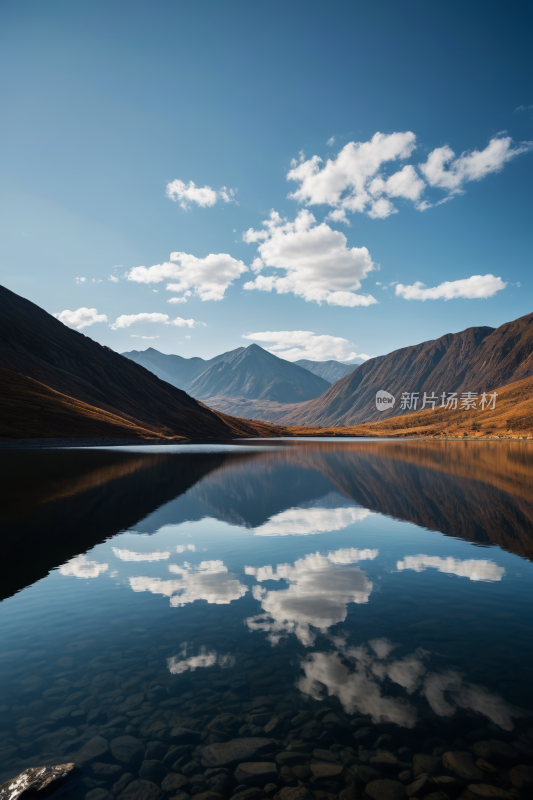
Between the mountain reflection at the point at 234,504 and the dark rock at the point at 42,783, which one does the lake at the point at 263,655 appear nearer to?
the dark rock at the point at 42,783

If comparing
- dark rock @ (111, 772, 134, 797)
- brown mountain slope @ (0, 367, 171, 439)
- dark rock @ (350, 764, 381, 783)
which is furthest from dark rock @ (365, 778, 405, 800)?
brown mountain slope @ (0, 367, 171, 439)

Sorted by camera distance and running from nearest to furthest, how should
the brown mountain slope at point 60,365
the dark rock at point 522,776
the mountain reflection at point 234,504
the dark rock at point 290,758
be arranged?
1. the dark rock at point 522,776
2. the dark rock at point 290,758
3. the mountain reflection at point 234,504
4. the brown mountain slope at point 60,365

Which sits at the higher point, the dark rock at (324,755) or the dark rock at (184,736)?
the dark rock at (324,755)

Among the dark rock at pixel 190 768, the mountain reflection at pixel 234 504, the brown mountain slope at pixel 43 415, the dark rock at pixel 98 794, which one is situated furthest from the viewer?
the brown mountain slope at pixel 43 415

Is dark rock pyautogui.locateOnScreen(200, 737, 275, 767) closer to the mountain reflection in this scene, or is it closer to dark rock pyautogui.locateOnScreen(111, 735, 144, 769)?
dark rock pyautogui.locateOnScreen(111, 735, 144, 769)

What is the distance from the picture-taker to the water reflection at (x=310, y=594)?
13531 mm

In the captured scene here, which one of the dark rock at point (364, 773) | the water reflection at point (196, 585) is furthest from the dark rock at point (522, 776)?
the water reflection at point (196, 585)

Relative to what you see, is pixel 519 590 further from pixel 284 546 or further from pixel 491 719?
pixel 284 546

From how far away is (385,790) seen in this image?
7.05m

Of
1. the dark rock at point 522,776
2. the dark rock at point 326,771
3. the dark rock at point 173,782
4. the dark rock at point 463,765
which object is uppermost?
the dark rock at point 522,776

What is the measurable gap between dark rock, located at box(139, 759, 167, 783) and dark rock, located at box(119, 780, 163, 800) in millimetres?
108

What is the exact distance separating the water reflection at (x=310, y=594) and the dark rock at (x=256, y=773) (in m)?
4.79

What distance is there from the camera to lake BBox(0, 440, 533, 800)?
25.3 ft

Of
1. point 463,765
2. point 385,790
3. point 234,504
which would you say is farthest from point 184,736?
point 234,504
